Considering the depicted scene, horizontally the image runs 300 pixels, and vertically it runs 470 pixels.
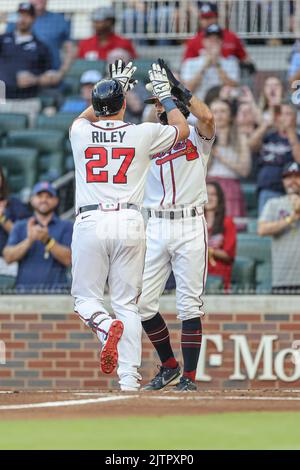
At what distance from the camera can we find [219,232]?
35.4 feet

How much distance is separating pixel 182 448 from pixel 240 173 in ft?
21.5

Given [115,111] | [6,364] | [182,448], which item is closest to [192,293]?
[115,111]

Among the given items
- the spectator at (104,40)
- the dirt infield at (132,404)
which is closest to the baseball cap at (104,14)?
the spectator at (104,40)

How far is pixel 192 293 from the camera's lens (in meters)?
8.07

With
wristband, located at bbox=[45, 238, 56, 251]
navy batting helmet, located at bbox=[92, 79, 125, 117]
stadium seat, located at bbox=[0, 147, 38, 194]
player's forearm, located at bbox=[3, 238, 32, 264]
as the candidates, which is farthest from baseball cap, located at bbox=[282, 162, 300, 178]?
navy batting helmet, located at bbox=[92, 79, 125, 117]

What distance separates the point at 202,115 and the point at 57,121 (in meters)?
4.68

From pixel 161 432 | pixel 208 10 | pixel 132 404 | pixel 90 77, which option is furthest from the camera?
pixel 208 10

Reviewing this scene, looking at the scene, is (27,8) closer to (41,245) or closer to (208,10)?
(208,10)

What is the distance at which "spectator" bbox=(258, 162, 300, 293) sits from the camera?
430 inches

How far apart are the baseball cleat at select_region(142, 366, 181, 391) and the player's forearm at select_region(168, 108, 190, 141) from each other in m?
1.64

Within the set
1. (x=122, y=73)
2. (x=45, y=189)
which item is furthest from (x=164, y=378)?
(x=45, y=189)

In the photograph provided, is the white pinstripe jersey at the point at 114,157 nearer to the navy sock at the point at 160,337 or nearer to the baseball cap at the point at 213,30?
the navy sock at the point at 160,337

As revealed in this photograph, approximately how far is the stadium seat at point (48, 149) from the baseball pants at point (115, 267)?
14.3 ft
